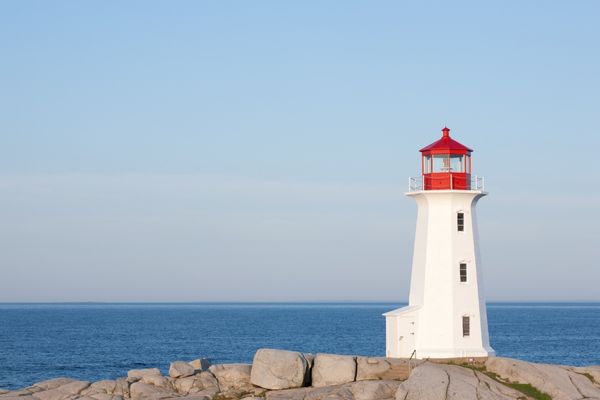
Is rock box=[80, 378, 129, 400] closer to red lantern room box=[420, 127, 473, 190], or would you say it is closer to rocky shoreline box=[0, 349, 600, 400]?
rocky shoreline box=[0, 349, 600, 400]

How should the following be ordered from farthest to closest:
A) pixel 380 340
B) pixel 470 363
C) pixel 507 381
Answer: pixel 380 340, pixel 470 363, pixel 507 381

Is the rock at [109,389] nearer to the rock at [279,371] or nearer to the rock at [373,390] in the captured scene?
the rock at [279,371]

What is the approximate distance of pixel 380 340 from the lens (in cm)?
8919

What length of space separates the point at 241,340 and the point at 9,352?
24787 millimetres

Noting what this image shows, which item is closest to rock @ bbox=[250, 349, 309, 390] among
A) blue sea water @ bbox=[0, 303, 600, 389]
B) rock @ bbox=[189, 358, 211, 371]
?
rock @ bbox=[189, 358, 211, 371]

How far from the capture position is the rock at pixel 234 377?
1376 inches

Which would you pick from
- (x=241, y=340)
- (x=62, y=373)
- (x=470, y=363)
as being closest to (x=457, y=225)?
(x=470, y=363)

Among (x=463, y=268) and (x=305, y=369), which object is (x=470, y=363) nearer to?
(x=463, y=268)

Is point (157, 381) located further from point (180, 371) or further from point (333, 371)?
point (333, 371)

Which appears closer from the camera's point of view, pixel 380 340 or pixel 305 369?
pixel 305 369

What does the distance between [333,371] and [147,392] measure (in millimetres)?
6994

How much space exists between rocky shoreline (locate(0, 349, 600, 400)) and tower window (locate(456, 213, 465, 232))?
5.58m

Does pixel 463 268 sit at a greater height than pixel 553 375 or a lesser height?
greater

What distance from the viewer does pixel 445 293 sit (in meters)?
38.5
